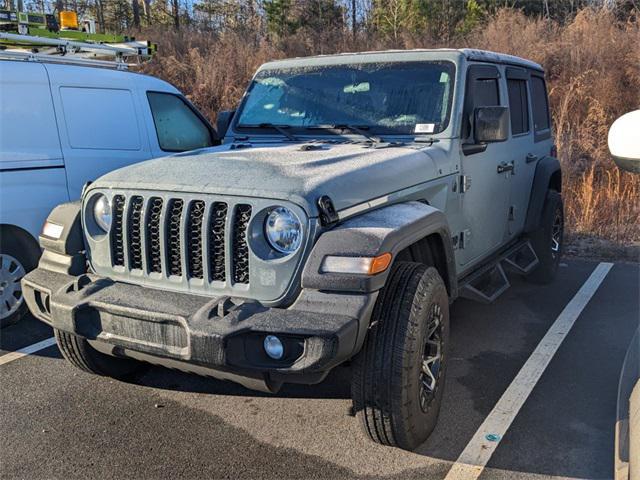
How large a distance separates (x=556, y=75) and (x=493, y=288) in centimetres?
1153

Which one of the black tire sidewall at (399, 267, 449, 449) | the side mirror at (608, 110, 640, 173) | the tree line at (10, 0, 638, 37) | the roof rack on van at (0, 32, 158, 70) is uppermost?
the tree line at (10, 0, 638, 37)

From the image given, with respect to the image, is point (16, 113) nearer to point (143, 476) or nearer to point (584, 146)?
point (143, 476)

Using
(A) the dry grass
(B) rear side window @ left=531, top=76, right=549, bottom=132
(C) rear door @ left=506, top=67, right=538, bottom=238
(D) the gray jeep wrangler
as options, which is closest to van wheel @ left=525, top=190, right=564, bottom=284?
(C) rear door @ left=506, top=67, right=538, bottom=238

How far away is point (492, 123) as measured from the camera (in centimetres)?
389

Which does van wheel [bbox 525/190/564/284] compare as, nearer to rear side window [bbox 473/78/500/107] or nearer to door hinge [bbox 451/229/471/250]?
rear side window [bbox 473/78/500/107]

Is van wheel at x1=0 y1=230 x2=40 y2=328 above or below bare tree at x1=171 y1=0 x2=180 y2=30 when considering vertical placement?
below

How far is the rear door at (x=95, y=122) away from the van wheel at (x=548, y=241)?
3.75 metres

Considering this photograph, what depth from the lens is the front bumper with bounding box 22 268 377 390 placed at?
8.21 feet

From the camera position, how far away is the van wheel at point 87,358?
353cm

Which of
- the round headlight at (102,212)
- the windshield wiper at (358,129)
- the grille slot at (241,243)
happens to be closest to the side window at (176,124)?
the windshield wiper at (358,129)

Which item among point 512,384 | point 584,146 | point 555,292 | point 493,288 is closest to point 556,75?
point 584,146

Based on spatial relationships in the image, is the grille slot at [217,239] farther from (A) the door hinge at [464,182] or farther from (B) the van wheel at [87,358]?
(A) the door hinge at [464,182]

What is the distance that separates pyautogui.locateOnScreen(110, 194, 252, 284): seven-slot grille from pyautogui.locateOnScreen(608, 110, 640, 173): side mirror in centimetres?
154

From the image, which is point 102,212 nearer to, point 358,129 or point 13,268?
Result: point 358,129
